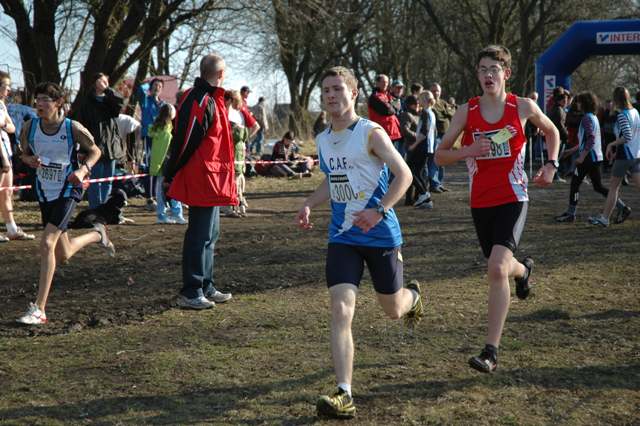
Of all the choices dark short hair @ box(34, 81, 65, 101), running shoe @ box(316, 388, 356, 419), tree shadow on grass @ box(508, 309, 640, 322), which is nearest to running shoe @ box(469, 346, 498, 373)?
running shoe @ box(316, 388, 356, 419)

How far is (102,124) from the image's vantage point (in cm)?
1128

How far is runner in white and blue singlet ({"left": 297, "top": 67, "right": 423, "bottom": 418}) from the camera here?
4.53 m

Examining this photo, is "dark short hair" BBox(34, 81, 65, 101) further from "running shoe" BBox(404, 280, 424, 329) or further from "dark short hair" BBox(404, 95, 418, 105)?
A: "dark short hair" BBox(404, 95, 418, 105)

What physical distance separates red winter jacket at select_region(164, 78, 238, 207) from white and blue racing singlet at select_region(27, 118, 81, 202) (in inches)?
30.8

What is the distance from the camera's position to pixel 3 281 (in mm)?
8039

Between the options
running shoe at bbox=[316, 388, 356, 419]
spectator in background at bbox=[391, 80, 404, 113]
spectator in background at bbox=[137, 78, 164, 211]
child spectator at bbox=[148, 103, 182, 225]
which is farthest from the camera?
spectator in background at bbox=[391, 80, 404, 113]

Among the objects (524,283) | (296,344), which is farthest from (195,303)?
(524,283)

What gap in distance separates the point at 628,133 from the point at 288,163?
399 inches

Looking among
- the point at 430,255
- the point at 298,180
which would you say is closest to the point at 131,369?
the point at 430,255

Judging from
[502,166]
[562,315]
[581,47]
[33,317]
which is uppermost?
[581,47]

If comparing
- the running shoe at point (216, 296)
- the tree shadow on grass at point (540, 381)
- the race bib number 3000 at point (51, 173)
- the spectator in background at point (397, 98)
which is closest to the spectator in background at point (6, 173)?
the race bib number 3000 at point (51, 173)

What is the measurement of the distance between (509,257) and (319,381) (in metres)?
1.39

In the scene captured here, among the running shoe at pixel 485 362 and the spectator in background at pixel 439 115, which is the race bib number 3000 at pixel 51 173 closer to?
the running shoe at pixel 485 362

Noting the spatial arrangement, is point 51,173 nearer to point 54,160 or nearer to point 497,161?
point 54,160
